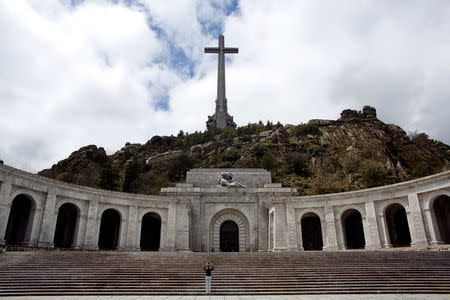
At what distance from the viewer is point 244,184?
3569 cm

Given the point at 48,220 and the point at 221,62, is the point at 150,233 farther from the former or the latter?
the point at 221,62

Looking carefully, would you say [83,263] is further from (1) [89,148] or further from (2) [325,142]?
(2) [325,142]

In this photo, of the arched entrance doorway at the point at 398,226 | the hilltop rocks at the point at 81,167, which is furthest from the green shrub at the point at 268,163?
the arched entrance doorway at the point at 398,226

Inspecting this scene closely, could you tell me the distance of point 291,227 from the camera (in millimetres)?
29641

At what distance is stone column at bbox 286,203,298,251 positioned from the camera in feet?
94.9

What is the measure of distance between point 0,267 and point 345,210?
2459 centimetres

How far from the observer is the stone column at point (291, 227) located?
28922 mm

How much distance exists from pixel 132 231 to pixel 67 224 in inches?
273

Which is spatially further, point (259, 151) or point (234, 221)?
point (259, 151)

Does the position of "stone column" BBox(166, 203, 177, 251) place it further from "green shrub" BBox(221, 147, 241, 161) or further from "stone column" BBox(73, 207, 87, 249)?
"green shrub" BBox(221, 147, 241, 161)

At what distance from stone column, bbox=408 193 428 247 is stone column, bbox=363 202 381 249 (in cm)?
267

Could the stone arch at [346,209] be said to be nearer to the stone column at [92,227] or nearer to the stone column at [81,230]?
the stone column at [92,227]

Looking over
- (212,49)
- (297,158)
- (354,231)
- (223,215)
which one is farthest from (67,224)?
(212,49)

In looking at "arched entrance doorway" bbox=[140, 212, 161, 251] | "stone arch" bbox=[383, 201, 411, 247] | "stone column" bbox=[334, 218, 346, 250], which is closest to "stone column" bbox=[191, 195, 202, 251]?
"arched entrance doorway" bbox=[140, 212, 161, 251]
